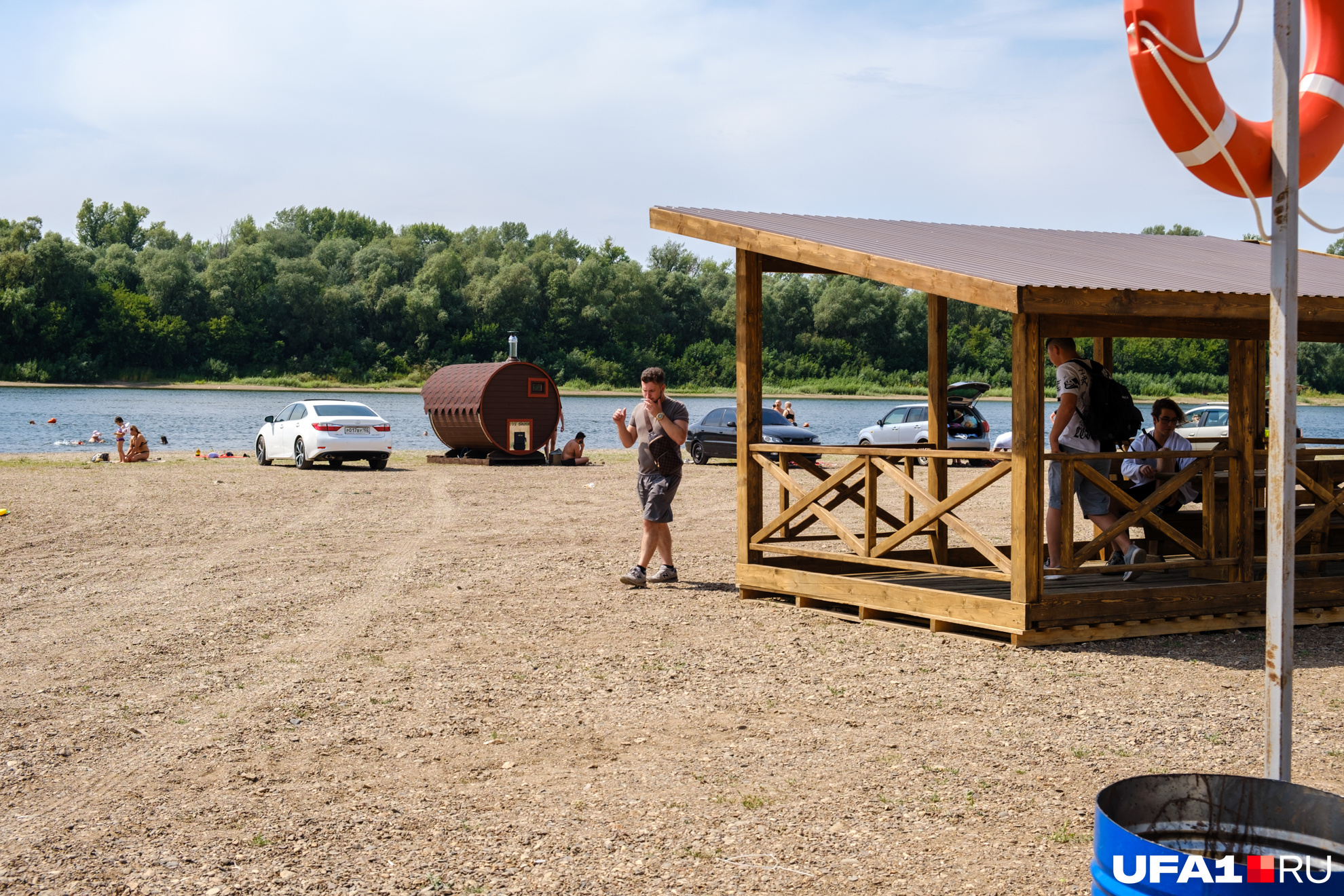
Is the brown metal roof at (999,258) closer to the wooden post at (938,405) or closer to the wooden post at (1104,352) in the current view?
the wooden post at (938,405)

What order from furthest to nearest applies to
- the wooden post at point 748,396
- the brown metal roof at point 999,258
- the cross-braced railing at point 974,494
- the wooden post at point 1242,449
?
the wooden post at point 748,396 < the wooden post at point 1242,449 < the cross-braced railing at point 974,494 < the brown metal roof at point 999,258

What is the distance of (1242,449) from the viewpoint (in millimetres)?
8750

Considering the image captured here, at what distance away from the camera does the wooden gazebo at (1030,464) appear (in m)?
7.93

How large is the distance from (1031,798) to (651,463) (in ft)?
18.6

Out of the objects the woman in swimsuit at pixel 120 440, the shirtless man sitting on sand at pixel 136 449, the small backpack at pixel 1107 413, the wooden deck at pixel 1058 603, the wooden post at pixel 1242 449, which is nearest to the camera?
the wooden deck at pixel 1058 603

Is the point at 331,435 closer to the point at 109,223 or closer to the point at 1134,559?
the point at 1134,559

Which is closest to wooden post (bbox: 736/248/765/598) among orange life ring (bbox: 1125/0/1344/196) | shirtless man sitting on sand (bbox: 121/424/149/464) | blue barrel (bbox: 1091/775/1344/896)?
orange life ring (bbox: 1125/0/1344/196)

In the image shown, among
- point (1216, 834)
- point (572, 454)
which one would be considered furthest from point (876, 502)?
point (572, 454)

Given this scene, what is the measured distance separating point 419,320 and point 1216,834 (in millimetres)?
89669

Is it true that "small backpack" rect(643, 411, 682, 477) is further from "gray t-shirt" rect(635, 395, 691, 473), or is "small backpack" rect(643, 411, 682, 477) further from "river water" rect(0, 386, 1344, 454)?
"river water" rect(0, 386, 1344, 454)

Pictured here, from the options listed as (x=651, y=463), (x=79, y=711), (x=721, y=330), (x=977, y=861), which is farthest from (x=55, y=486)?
(x=721, y=330)

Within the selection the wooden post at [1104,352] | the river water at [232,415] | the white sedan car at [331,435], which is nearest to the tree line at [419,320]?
the river water at [232,415]

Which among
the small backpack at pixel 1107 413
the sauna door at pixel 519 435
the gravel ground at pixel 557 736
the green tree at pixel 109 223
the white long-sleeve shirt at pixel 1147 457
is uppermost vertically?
the green tree at pixel 109 223

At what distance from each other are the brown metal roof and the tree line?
62.5m
